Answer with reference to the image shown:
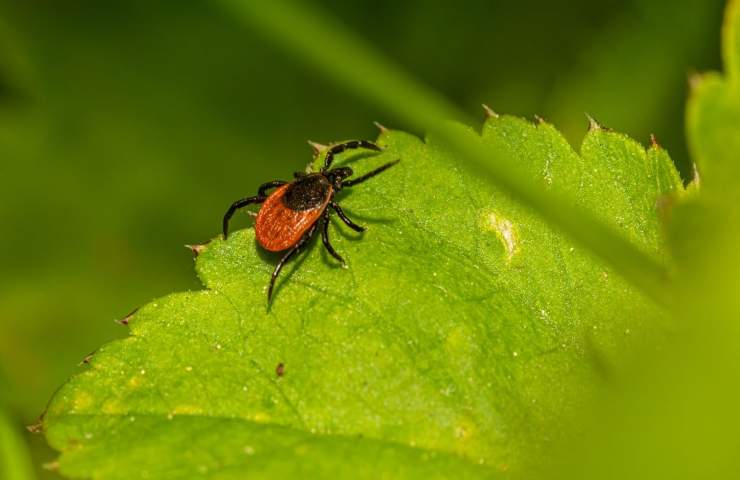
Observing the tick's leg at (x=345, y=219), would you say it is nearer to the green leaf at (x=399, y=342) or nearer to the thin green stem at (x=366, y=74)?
the green leaf at (x=399, y=342)

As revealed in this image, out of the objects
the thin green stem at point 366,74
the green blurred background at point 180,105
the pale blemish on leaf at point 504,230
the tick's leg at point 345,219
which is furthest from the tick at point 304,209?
the green blurred background at point 180,105

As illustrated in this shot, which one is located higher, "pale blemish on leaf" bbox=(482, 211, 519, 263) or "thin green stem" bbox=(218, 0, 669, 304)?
"thin green stem" bbox=(218, 0, 669, 304)

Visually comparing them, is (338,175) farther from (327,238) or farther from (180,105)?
(180,105)

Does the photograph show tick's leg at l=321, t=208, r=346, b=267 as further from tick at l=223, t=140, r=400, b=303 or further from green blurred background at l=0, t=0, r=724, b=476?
green blurred background at l=0, t=0, r=724, b=476

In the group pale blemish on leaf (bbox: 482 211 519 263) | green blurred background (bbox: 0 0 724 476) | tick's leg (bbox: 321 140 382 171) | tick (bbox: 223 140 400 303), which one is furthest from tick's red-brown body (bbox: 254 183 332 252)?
green blurred background (bbox: 0 0 724 476)

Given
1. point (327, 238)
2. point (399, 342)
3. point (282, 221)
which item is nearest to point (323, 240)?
point (327, 238)

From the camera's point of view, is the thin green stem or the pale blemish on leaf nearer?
the pale blemish on leaf

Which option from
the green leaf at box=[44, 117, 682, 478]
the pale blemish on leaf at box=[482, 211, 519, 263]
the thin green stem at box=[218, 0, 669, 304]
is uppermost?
the thin green stem at box=[218, 0, 669, 304]
